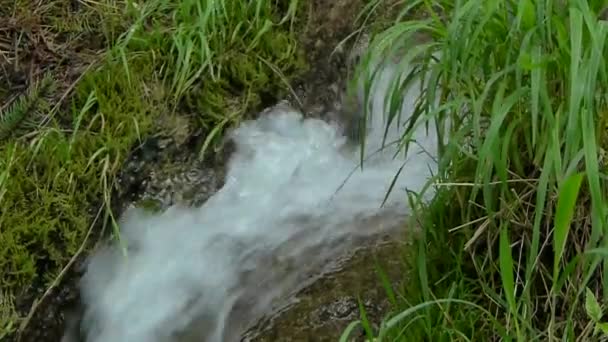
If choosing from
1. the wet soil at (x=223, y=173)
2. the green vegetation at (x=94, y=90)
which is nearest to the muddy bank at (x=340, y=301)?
the wet soil at (x=223, y=173)

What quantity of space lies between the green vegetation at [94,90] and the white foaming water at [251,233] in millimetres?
136

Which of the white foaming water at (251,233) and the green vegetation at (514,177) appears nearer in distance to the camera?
the green vegetation at (514,177)

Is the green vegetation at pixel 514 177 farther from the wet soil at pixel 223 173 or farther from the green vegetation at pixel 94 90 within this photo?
the green vegetation at pixel 94 90

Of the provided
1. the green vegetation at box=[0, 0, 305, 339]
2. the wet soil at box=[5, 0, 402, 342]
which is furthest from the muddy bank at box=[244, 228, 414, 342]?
the green vegetation at box=[0, 0, 305, 339]

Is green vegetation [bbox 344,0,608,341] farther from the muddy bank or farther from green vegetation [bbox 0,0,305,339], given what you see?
green vegetation [bbox 0,0,305,339]

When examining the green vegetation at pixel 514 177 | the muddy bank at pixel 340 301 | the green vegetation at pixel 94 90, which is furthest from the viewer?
the green vegetation at pixel 94 90

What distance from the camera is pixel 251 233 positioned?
101 inches

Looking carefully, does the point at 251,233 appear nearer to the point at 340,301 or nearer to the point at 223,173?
the point at 223,173

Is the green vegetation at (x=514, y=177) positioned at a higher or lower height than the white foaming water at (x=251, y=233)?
higher

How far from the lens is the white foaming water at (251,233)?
7.57 feet

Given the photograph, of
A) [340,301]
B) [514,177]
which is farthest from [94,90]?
[514,177]

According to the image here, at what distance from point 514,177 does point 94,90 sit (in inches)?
52.9

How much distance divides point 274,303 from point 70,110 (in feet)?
2.84

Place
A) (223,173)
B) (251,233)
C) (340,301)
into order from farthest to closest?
1. (223,173)
2. (251,233)
3. (340,301)
